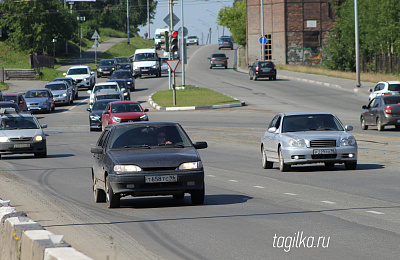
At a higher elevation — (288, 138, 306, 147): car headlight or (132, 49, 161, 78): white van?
(132, 49, 161, 78): white van

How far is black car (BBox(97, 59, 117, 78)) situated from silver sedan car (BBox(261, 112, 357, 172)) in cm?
5355

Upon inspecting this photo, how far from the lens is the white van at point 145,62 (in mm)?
69500

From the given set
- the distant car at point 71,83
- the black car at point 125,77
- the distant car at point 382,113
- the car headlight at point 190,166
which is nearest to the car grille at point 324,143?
the car headlight at point 190,166

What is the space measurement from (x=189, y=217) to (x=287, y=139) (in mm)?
7661

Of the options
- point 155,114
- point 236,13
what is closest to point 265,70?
point 155,114

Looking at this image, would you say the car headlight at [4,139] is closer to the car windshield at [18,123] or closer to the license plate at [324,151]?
the car windshield at [18,123]

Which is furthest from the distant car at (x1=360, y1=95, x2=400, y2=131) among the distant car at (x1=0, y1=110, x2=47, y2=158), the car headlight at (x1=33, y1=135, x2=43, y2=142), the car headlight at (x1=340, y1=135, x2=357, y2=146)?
the car headlight at (x1=33, y1=135, x2=43, y2=142)

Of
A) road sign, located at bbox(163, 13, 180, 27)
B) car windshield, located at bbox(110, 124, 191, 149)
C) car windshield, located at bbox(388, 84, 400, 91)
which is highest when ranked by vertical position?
road sign, located at bbox(163, 13, 180, 27)

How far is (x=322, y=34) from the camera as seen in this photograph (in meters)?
83.7

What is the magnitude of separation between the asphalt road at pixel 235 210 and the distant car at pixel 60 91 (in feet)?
81.1

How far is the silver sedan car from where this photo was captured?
17547 mm

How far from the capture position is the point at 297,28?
8281 cm

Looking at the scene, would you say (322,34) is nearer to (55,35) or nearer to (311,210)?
(55,35)

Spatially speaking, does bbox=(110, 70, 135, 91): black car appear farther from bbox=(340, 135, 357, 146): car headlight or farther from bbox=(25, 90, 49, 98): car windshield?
bbox=(340, 135, 357, 146): car headlight
